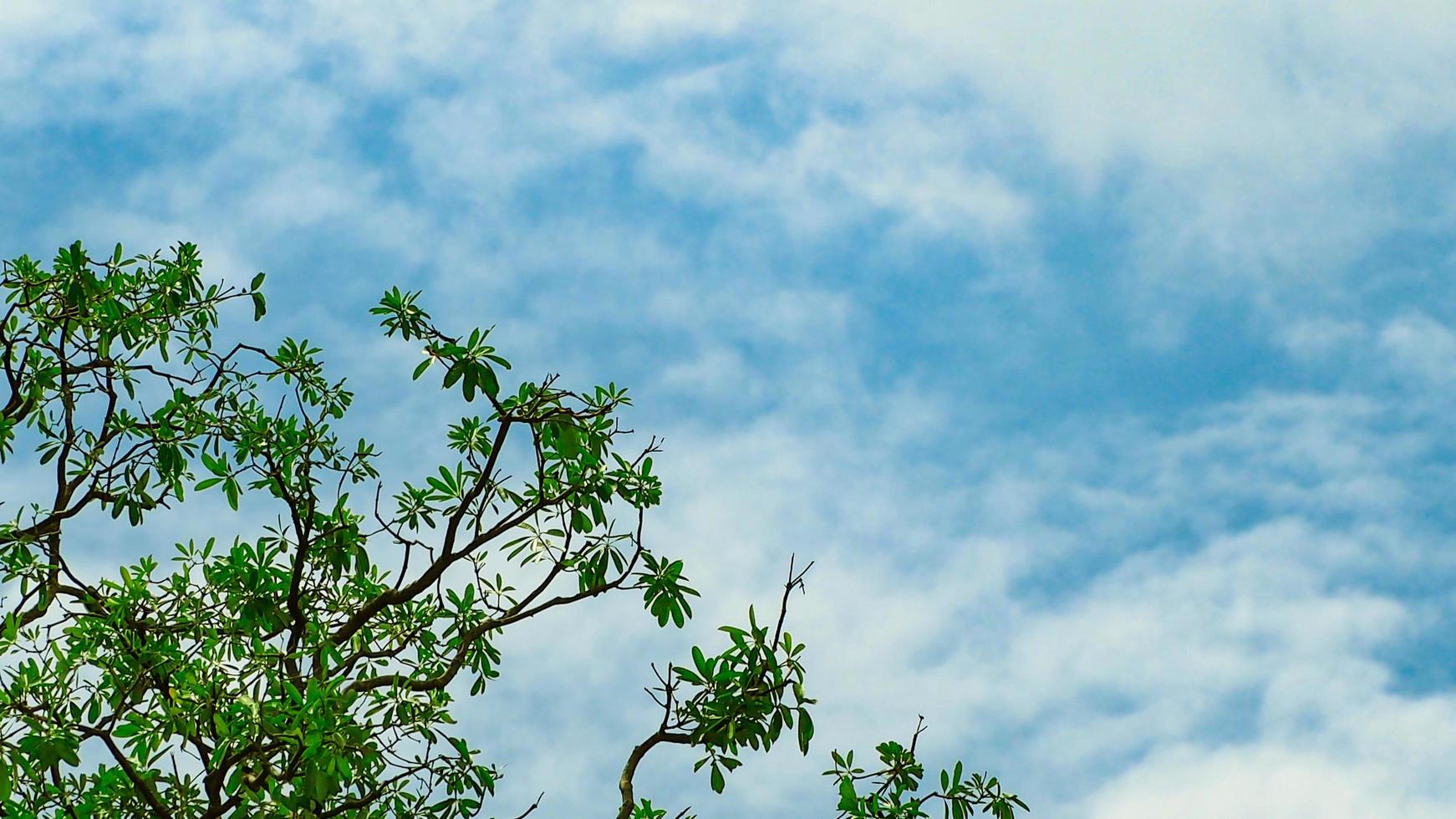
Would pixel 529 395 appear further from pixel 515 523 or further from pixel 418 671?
pixel 418 671

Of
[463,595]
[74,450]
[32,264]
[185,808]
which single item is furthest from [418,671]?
[32,264]

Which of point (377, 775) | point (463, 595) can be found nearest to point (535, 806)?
point (377, 775)

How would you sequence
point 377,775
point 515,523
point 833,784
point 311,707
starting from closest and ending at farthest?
point 311,707 → point 833,784 → point 377,775 → point 515,523

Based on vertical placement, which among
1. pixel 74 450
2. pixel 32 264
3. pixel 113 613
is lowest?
pixel 113 613

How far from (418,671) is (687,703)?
1.69 m

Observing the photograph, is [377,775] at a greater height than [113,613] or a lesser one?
lesser

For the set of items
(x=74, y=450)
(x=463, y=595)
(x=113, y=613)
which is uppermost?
(x=74, y=450)

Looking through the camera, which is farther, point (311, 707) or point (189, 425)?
point (189, 425)

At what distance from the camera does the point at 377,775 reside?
5.84m

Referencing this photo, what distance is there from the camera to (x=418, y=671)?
21.5 feet

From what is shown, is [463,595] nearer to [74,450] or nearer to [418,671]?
[418,671]

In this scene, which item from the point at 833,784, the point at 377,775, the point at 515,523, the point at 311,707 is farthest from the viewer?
the point at 515,523

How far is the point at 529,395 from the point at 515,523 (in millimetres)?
662

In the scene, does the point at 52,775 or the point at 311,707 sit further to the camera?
the point at 52,775
